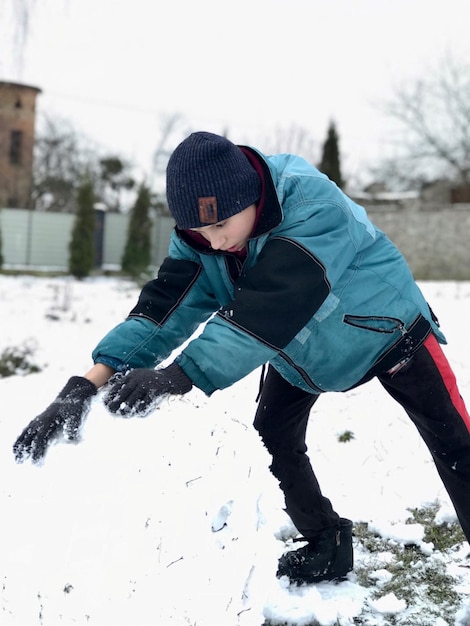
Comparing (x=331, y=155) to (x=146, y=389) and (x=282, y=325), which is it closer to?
(x=282, y=325)

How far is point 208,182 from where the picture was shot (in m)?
1.82

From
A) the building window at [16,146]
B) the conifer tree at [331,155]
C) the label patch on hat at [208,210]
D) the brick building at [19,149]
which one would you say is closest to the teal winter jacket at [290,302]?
the label patch on hat at [208,210]

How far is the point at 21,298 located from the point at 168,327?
380 inches

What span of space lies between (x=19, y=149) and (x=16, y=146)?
7.5 inches

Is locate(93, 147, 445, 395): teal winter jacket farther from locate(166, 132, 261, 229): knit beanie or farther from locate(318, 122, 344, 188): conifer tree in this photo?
locate(318, 122, 344, 188): conifer tree

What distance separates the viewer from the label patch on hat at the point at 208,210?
1816mm

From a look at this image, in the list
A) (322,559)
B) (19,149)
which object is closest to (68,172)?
(19,149)

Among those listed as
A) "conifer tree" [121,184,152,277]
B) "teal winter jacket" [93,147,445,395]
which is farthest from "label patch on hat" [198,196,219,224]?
"conifer tree" [121,184,152,277]

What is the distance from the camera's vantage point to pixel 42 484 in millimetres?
1779

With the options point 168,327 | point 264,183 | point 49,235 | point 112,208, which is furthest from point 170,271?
point 112,208

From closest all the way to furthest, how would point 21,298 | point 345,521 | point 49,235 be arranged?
point 345,521
point 21,298
point 49,235

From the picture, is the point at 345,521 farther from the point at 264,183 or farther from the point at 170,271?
the point at 264,183

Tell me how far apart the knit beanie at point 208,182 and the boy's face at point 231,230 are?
3 centimetres

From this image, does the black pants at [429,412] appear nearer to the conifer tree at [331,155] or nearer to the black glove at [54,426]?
the black glove at [54,426]
